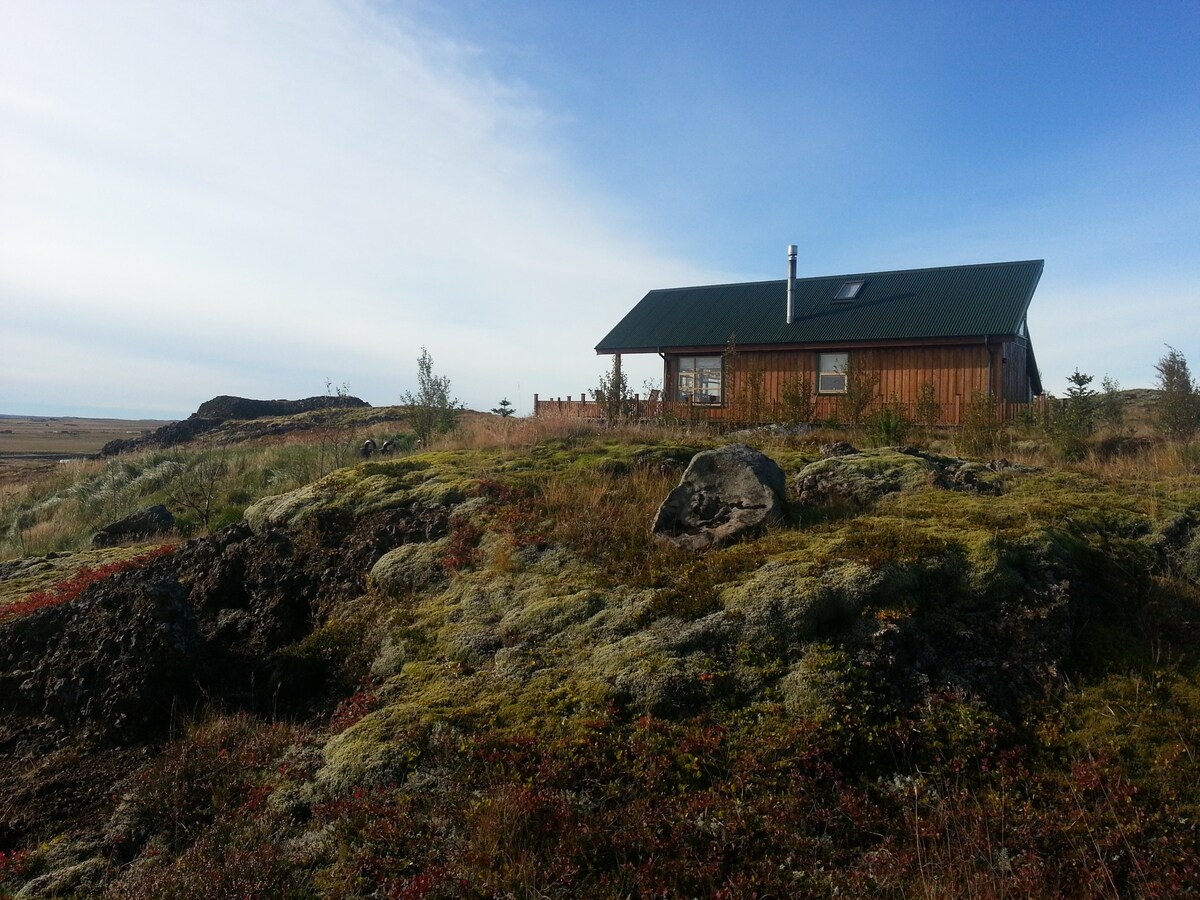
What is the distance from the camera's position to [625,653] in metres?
5.61

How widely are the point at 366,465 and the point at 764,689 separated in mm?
7683

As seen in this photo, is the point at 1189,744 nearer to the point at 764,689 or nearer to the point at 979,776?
the point at 979,776

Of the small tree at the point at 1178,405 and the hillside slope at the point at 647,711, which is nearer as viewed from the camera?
the hillside slope at the point at 647,711

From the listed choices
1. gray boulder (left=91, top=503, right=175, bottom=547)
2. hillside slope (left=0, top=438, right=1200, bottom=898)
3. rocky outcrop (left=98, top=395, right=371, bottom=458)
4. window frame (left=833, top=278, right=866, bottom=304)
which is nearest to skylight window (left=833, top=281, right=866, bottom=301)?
window frame (left=833, top=278, right=866, bottom=304)

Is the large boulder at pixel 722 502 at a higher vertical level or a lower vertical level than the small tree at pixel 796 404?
lower

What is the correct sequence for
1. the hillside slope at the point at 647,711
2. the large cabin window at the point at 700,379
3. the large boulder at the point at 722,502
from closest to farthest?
the hillside slope at the point at 647,711, the large boulder at the point at 722,502, the large cabin window at the point at 700,379

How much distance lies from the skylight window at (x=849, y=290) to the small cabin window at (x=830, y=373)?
291cm

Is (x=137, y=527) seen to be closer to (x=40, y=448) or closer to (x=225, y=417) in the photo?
(x=225, y=417)

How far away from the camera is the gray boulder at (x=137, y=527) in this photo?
42.1ft

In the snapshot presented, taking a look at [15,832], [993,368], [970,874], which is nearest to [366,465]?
[15,832]

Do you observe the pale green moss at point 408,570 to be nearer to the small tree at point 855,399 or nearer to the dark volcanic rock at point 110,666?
the dark volcanic rock at point 110,666

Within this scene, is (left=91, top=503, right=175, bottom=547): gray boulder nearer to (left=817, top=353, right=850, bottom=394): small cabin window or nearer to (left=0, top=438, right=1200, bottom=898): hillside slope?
(left=0, top=438, right=1200, bottom=898): hillside slope

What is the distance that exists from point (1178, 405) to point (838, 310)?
993 centimetres

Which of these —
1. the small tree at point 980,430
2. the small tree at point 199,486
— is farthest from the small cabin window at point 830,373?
the small tree at point 199,486
